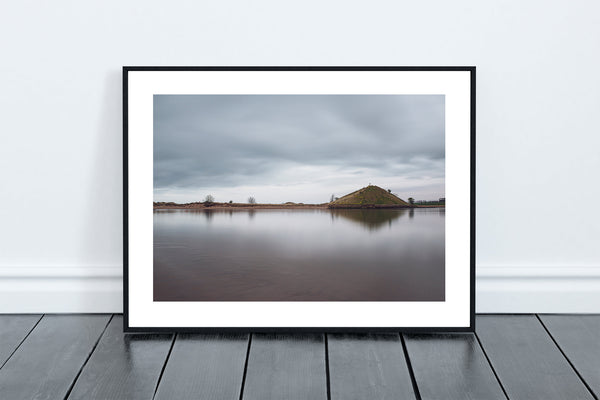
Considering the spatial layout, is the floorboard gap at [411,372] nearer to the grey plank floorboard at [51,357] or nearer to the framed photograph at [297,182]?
A: the framed photograph at [297,182]

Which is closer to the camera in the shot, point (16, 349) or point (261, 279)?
point (16, 349)

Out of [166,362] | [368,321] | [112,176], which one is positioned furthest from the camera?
[112,176]

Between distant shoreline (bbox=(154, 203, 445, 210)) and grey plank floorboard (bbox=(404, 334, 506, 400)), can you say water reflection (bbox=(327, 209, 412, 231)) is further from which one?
grey plank floorboard (bbox=(404, 334, 506, 400))

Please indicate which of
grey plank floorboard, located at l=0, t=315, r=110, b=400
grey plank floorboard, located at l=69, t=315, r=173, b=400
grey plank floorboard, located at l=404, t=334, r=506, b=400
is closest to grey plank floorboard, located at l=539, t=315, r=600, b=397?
grey plank floorboard, located at l=404, t=334, r=506, b=400

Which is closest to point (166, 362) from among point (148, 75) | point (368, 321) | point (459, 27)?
point (368, 321)

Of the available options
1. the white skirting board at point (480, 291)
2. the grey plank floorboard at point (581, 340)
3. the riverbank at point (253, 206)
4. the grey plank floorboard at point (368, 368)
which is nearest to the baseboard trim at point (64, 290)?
the white skirting board at point (480, 291)

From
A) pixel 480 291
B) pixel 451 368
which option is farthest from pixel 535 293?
pixel 451 368

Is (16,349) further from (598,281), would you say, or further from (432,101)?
(598,281)
